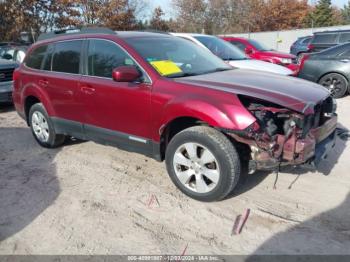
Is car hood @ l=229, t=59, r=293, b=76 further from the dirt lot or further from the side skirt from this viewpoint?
the side skirt

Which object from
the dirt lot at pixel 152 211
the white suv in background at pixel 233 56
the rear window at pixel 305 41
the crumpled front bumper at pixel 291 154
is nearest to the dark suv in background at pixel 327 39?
the rear window at pixel 305 41

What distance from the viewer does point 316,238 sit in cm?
318

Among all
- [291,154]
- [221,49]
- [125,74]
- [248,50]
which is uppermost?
→ [125,74]

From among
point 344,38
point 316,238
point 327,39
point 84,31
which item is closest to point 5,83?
point 84,31

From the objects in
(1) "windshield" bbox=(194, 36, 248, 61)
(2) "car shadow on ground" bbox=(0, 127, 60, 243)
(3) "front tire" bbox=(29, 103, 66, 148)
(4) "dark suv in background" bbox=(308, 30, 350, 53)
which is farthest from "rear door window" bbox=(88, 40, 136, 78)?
(4) "dark suv in background" bbox=(308, 30, 350, 53)

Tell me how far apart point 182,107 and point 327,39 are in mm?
13171

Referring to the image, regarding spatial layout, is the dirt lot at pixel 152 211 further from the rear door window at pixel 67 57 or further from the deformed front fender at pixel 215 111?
the rear door window at pixel 67 57

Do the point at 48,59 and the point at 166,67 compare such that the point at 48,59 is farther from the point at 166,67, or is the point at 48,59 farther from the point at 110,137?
the point at 166,67

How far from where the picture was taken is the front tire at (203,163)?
3.58 meters

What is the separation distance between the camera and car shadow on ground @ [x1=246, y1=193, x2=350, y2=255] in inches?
119

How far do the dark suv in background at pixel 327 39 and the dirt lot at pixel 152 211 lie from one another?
1078 cm

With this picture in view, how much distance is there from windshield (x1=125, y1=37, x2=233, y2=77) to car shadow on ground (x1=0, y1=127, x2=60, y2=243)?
6.32 ft

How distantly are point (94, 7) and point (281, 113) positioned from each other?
23593 millimetres

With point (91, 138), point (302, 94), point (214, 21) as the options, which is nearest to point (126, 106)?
point (91, 138)
